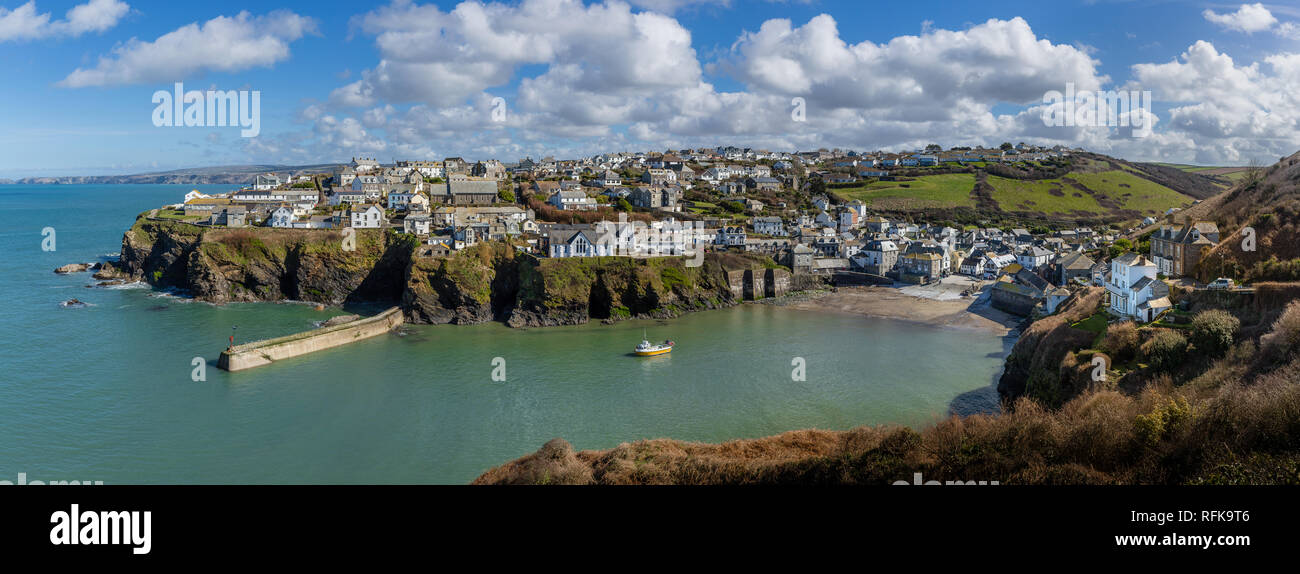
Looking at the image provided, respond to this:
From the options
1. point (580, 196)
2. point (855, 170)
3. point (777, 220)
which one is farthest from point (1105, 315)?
point (855, 170)

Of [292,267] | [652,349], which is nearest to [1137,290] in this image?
[652,349]

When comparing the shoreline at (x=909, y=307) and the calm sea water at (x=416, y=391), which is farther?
the shoreline at (x=909, y=307)

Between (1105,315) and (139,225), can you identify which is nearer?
(1105,315)

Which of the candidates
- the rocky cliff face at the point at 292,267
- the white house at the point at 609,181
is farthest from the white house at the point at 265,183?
the white house at the point at 609,181

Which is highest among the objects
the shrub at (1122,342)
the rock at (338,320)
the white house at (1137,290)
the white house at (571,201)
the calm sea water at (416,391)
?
the white house at (571,201)

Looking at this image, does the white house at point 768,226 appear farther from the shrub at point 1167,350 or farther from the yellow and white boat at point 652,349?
the shrub at point 1167,350

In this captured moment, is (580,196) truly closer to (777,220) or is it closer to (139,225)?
(777,220)
